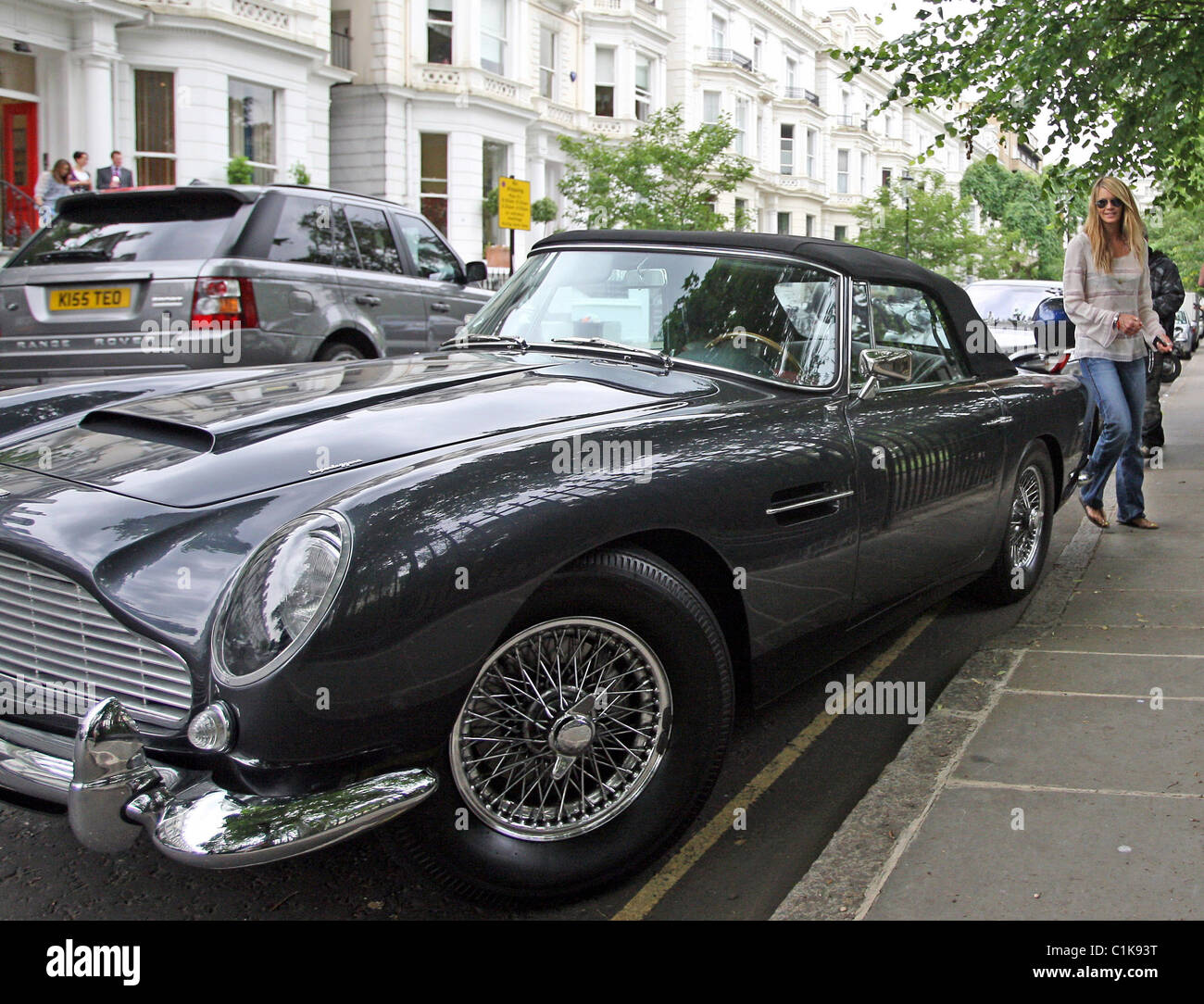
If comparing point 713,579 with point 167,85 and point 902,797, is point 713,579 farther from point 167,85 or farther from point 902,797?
point 167,85

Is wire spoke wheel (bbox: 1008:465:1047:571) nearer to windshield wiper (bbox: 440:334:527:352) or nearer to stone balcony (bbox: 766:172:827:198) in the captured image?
windshield wiper (bbox: 440:334:527:352)

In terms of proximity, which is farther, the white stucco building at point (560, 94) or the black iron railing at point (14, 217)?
the white stucco building at point (560, 94)

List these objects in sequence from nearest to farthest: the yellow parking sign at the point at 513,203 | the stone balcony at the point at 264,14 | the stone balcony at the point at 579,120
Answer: the yellow parking sign at the point at 513,203
the stone balcony at the point at 264,14
the stone balcony at the point at 579,120

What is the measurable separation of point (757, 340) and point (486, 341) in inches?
38.2

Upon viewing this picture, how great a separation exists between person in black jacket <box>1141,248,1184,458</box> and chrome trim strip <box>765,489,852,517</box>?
652 centimetres

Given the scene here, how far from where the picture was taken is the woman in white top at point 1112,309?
20.8 ft

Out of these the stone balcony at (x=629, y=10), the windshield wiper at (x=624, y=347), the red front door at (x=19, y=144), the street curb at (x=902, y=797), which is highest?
the stone balcony at (x=629, y=10)

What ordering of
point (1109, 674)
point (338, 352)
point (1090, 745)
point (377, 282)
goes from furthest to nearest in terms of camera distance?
point (377, 282), point (338, 352), point (1109, 674), point (1090, 745)

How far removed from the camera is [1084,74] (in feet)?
32.6

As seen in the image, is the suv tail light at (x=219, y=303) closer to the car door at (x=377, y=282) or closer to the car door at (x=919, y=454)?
the car door at (x=377, y=282)

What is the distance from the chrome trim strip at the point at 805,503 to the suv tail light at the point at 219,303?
516cm

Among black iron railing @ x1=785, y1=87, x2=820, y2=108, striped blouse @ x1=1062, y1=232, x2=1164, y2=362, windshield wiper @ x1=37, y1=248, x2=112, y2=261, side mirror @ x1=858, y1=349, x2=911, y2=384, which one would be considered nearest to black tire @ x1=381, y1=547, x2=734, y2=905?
side mirror @ x1=858, y1=349, x2=911, y2=384

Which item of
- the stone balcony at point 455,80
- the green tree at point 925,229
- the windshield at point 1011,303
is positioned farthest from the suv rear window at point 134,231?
the green tree at point 925,229

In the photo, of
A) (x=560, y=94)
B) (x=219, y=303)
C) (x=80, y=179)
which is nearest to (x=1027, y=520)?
(x=219, y=303)
